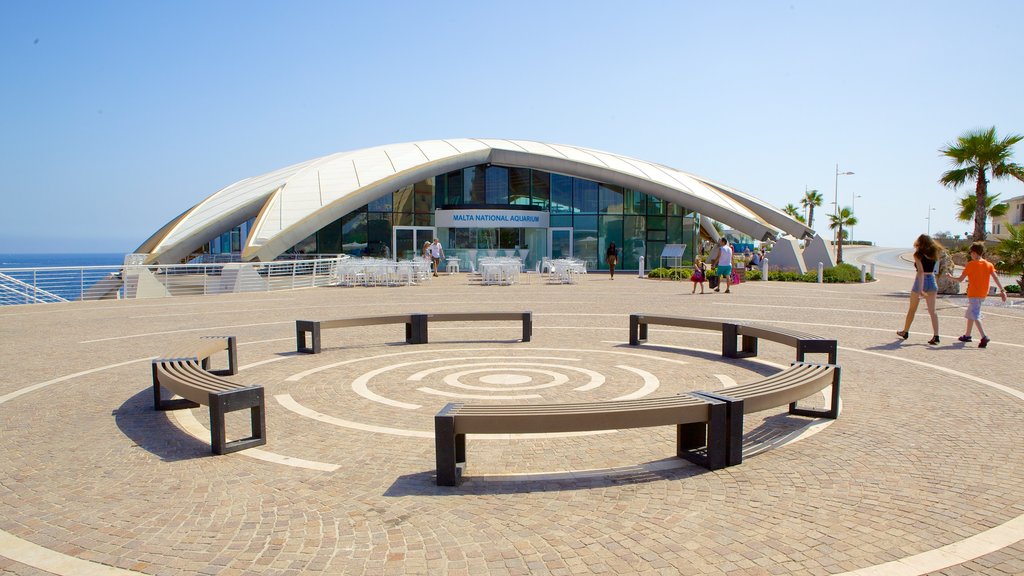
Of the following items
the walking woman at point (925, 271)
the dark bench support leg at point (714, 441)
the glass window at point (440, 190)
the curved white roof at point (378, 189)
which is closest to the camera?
the dark bench support leg at point (714, 441)

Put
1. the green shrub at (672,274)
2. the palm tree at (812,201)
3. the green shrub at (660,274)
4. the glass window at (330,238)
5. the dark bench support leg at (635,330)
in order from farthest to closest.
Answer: the palm tree at (812,201)
the glass window at (330,238)
the green shrub at (660,274)
the green shrub at (672,274)
the dark bench support leg at (635,330)

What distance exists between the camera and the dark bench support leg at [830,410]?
5.88 meters

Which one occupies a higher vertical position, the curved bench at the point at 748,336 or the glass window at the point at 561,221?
the glass window at the point at 561,221

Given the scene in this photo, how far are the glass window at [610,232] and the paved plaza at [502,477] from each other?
2657cm

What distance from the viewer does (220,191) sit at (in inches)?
1416

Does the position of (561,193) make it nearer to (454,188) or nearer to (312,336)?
(454,188)

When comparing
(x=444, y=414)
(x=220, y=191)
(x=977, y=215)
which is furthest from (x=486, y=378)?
(x=220, y=191)

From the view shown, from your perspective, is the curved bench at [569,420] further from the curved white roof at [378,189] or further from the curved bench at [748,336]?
the curved white roof at [378,189]

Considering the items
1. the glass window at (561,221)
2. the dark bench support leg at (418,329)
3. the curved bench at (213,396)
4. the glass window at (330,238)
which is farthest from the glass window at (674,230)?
the curved bench at (213,396)

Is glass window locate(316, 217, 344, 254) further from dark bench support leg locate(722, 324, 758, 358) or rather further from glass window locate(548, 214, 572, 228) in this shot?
dark bench support leg locate(722, 324, 758, 358)

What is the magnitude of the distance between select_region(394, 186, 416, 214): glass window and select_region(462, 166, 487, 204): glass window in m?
2.92

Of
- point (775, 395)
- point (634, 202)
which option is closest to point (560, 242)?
point (634, 202)

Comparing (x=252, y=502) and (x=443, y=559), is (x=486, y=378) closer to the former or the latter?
(x=252, y=502)

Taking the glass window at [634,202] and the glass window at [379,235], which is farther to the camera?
the glass window at [634,202]
